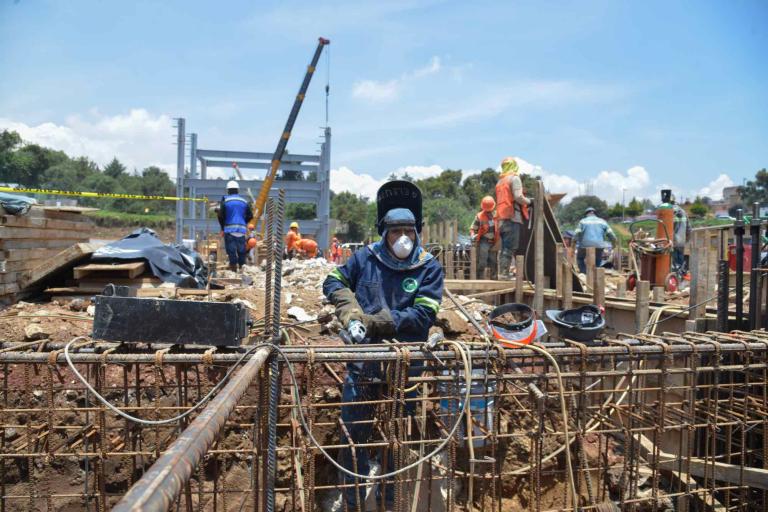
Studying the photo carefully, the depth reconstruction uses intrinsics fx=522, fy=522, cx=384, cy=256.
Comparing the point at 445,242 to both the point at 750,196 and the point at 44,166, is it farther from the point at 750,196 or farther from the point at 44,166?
the point at 44,166

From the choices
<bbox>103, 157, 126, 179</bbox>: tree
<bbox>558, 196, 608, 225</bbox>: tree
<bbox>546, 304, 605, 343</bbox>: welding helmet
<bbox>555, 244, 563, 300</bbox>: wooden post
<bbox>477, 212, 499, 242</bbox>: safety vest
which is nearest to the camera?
<bbox>546, 304, 605, 343</bbox>: welding helmet

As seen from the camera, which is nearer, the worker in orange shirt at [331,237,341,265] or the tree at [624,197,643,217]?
the worker in orange shirt at [331,237,341,265]

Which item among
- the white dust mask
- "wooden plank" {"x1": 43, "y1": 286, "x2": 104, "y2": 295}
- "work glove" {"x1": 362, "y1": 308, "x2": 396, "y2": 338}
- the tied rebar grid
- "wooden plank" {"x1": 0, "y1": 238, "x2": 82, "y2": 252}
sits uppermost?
the white dust mask

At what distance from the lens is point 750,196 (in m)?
45.3

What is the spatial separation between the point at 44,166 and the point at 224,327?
55.8 m

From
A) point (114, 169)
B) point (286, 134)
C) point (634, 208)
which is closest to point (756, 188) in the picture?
point (634, 208)

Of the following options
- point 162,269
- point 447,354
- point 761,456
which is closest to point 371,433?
point 447,354

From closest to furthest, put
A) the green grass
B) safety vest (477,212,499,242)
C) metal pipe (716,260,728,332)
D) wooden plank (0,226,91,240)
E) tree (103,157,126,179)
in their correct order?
metal pipe (716,260,728,332), wooden plank (0,226,91,240), safety vest (477,212,499,242), the green grass, tree (103,157,126,179)

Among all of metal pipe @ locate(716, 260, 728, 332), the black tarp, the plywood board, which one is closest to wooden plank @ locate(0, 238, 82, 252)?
the plywood board

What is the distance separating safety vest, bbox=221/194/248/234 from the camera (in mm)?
8977

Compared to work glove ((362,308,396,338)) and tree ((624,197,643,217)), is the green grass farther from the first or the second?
work glove ((362,308,396,338))

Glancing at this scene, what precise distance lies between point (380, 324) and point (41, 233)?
5.33 m

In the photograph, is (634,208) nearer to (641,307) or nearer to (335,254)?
(335,254)

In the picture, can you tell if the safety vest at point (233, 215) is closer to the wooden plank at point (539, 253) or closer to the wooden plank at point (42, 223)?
the wooden plank at point (42, 223)
